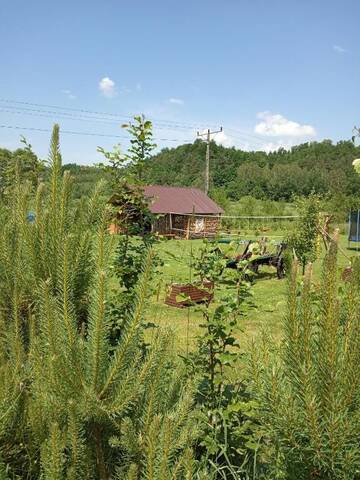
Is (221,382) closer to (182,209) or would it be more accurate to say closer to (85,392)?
(85,392)

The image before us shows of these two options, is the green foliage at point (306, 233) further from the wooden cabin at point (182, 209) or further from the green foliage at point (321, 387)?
the wooden cabin at point (182, 209)

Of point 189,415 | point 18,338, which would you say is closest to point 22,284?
point 18,338

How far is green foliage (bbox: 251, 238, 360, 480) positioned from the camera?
3.10 ft

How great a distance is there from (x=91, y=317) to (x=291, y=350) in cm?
63

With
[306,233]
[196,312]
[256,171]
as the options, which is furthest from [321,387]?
[256,171]

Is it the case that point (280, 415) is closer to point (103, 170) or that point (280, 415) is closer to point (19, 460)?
point (19, 460)

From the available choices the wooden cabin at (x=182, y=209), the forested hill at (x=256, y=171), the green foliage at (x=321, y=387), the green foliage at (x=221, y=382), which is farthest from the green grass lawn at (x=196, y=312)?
the forested hill at (x=256, y=171)

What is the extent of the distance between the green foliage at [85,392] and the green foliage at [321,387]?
30cm

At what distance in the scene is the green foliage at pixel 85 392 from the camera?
1.21m

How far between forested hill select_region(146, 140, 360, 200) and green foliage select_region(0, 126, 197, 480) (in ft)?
201

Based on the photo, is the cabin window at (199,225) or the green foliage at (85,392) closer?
the green foliage at (85,392)

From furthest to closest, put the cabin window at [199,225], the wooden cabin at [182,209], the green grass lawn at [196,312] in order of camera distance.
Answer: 1. the cabin window at [199,225]
2. the wooden cabin at [182,209]
3. the green grass lawn at [196,312]

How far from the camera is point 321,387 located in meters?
0.99

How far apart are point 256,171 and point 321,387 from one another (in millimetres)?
74682
